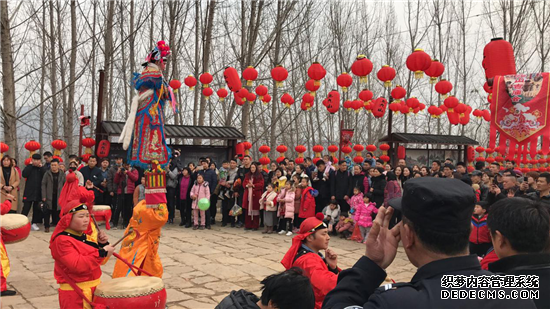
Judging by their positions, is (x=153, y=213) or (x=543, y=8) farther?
(x=543, y=8)

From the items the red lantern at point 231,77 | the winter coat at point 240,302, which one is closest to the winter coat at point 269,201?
the red lantern at point 231,77

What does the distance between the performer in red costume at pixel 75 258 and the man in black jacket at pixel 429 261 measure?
9.67 ft

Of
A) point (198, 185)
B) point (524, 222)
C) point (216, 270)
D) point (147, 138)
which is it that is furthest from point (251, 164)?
point (524, 222)

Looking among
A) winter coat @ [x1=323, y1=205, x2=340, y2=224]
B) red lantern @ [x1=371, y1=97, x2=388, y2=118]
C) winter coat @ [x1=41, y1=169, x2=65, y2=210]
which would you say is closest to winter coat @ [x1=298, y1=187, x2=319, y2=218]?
winter coat @ [x1=323, y1=205, x2=340, y2=224]

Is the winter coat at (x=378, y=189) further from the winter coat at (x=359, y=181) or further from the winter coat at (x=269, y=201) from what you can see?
the winter coat at (x=269, y=201)

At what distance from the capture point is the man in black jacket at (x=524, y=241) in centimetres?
204

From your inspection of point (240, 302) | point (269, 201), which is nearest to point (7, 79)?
point (269, 201)

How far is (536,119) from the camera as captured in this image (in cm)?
554

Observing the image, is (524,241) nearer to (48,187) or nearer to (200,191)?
(200,191)

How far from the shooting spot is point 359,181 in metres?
10.5

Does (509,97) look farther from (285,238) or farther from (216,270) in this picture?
(285,238)

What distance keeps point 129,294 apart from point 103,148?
8.91 meters

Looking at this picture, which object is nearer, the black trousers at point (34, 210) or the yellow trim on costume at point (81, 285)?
the yellow trim on costume at point (81, 285)

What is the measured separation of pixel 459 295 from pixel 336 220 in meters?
9.54
